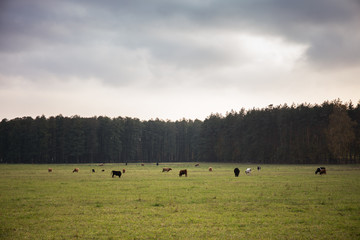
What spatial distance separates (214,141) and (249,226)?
406ft

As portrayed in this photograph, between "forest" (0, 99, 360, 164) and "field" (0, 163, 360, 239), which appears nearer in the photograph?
"field" (0, 163, 360, 239)

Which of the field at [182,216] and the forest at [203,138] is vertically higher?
the forest at [203,138]

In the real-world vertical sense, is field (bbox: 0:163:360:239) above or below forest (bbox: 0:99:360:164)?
below

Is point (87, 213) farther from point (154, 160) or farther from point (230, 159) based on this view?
point (154, 160)

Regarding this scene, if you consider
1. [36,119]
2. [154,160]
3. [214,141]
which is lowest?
[154,160]

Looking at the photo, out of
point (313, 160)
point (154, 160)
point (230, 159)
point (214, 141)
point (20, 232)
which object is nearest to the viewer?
point (20, 232)

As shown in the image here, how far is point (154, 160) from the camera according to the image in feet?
534

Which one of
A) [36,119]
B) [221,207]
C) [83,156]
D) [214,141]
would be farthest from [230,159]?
[221,207]

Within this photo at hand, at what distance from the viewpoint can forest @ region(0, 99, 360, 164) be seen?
88500 millimetres

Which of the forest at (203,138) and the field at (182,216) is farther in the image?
the forest at (203,138)

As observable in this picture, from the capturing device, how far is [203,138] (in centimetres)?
14212

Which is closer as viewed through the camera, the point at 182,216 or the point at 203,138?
the point at 182,216

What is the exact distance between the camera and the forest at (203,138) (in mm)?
88500

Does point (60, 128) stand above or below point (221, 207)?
above
